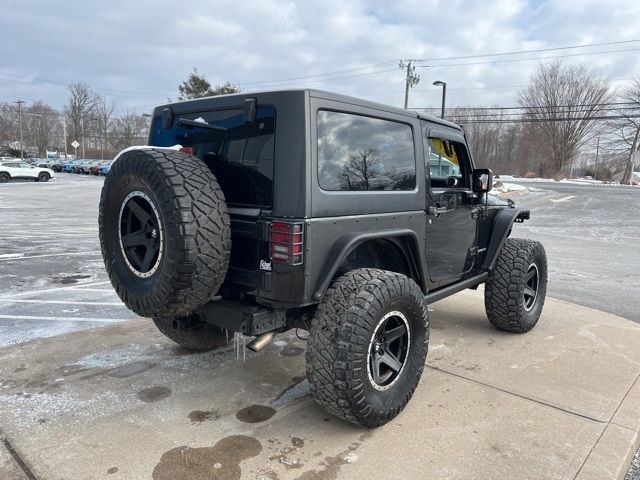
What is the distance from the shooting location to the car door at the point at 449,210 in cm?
381

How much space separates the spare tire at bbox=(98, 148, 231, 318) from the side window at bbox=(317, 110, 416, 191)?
68 centimetres

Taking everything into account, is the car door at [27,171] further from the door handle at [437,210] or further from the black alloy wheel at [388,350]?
the black alloy wheel at [388,350]

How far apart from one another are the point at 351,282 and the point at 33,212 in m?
16.3

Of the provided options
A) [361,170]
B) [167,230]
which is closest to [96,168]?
[361,170]

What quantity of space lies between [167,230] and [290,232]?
2.14ft

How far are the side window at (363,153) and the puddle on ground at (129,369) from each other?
7.20 feet

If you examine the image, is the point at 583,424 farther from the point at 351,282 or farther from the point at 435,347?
the point at 351,282

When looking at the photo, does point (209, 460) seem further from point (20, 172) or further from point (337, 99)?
point (20, 172)

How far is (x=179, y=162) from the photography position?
2.67m

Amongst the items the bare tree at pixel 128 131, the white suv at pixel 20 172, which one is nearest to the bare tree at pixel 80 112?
the bare tree at pixel 128 131

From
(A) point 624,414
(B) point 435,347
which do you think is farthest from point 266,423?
(A) point 624,414

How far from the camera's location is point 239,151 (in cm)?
297

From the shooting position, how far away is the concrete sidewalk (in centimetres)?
261

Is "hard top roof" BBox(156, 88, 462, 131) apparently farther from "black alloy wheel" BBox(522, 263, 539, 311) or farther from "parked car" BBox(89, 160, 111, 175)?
"parked car" BBox(89, 160, 111, 175)
